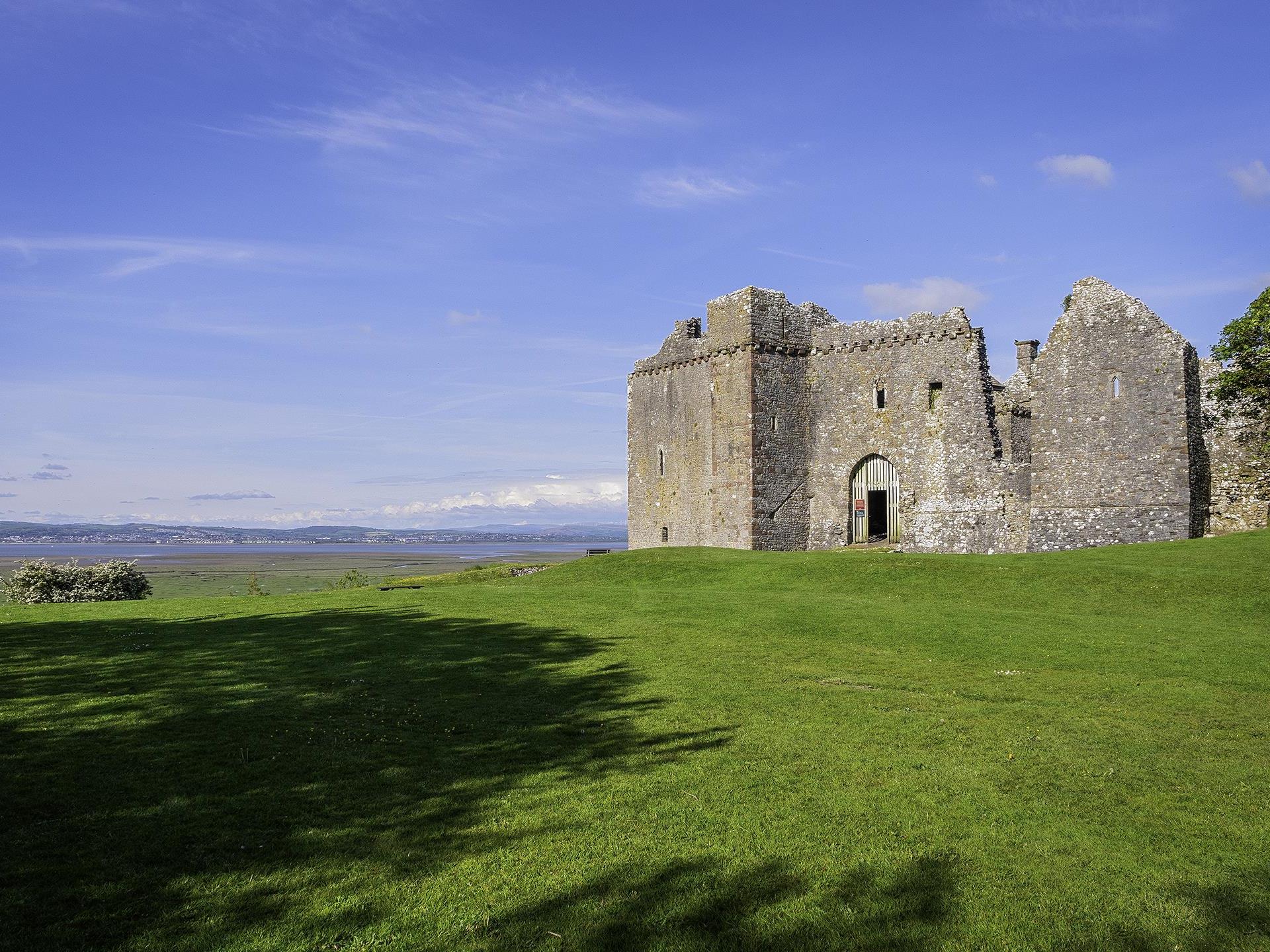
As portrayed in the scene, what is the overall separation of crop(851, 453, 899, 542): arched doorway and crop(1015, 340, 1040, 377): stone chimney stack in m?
7.61

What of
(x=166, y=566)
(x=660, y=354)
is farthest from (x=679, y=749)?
(x=166, y=566)

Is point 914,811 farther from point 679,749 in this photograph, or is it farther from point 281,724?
point 281,724

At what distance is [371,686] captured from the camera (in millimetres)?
13086

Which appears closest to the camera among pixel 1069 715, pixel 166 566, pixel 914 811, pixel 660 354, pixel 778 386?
pixel 914 811

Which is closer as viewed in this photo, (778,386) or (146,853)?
(146,853)

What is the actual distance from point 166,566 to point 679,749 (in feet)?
453

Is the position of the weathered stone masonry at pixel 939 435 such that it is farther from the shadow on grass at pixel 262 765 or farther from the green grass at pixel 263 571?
the green grass at pixel 263 571

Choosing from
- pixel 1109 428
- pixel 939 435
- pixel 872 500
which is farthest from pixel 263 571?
pixel 1109 428

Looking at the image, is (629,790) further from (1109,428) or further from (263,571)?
(263,571)

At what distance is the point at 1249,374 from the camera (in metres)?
35.6

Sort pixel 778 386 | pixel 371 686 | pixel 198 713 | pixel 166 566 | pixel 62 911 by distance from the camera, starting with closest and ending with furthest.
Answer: pixel 62 911 → pixel 198 713 → pixel 371 686 → pixel 778 386 → pixel 166 566

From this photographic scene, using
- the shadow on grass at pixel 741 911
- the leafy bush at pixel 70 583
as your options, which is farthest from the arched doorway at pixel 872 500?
the shadow on grass at pixel 741 911

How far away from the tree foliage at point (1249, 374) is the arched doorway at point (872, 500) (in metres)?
14.0

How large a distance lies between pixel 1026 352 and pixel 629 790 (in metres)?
38.5
